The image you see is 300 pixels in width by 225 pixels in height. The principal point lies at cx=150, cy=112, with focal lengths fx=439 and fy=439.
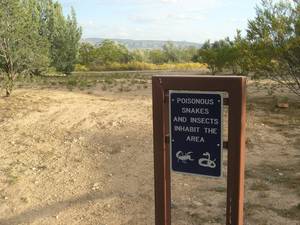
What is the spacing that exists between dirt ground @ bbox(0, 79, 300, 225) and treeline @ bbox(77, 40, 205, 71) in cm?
2740

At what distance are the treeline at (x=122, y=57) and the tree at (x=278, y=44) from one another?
26.6 metres

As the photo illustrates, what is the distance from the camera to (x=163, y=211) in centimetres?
364

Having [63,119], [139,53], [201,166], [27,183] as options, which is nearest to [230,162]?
[201,166]

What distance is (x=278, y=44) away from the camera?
998 centimetres

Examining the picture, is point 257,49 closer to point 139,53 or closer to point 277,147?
point 277,147

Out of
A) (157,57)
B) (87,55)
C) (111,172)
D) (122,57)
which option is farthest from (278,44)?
(157,57)

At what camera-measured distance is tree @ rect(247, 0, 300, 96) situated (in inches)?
383

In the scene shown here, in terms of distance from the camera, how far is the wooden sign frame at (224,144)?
317 cm

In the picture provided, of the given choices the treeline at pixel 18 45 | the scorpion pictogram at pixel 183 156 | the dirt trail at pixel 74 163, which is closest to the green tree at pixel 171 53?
the treeline at pixel 18 45

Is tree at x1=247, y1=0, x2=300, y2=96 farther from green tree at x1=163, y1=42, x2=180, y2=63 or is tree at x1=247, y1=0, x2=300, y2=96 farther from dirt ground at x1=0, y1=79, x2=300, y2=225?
green tree at x1=163, y1=42, x2=180, y2=63

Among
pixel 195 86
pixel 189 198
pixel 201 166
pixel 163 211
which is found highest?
pixel 195 86

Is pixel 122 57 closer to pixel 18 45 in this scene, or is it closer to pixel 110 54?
pixel 110 54

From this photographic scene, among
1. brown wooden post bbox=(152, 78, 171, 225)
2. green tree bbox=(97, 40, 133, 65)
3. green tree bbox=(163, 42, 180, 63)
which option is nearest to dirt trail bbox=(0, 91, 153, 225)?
brown wooden post bbox=(152, 78, 171, 225)

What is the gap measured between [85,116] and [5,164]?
2.98 metres
